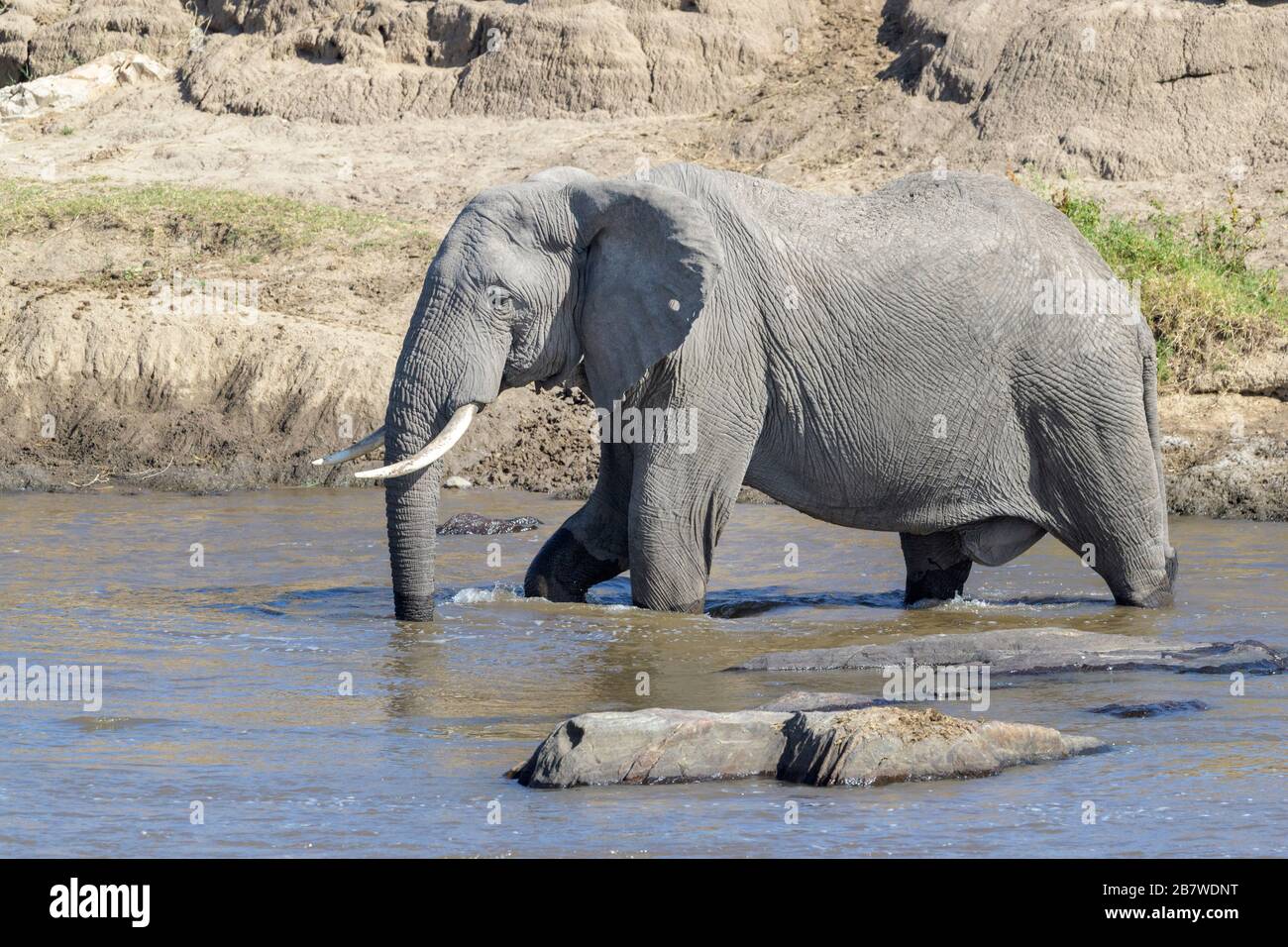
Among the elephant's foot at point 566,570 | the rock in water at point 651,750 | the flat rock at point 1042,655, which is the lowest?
the elephant's foot at point 566,570

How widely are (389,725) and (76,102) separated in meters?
19.1

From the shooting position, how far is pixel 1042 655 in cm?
845

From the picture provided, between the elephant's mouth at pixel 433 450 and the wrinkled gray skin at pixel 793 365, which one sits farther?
the wrinkled gray skin at pixel 793 365

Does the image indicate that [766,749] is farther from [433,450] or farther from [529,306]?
[529,306]

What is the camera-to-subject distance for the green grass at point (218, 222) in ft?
62.8

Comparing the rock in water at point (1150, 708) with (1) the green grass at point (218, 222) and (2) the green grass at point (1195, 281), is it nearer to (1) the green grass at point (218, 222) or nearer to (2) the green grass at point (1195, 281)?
(2) the green grass at point (1195, 281)

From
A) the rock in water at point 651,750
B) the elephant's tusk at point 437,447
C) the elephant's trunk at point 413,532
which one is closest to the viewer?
the rock in water at point 651,750

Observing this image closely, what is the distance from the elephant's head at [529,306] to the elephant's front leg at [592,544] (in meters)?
0.56

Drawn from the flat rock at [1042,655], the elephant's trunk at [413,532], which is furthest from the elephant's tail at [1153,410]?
the elephant's trunk at [413,532]

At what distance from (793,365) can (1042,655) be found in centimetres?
193

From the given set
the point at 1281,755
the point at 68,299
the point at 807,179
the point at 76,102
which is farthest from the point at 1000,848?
the point at 76,102

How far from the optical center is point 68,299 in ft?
57.3

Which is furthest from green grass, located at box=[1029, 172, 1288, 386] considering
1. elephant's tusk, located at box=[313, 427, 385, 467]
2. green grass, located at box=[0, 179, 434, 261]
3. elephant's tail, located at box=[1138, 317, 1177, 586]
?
elephant's tusk, located at box=[313, 427, 385, 467]
